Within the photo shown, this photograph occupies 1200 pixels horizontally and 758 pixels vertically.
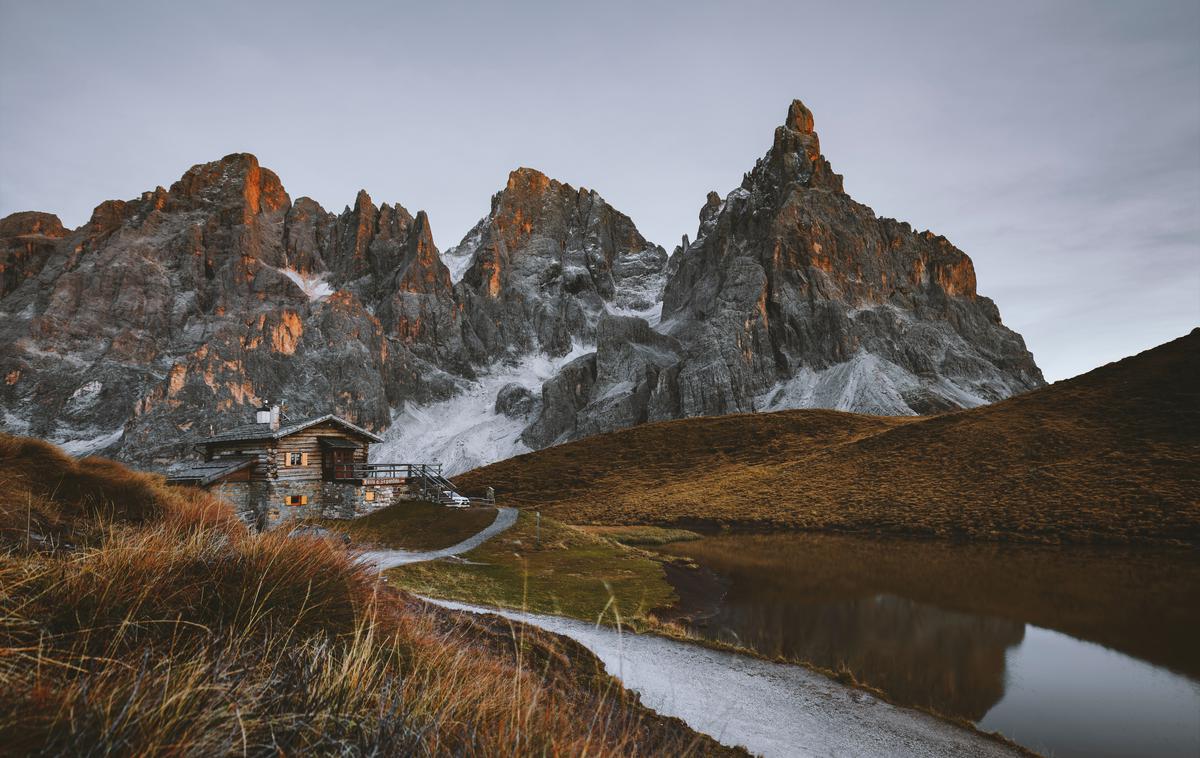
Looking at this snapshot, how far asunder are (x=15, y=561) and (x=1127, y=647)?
954 inches

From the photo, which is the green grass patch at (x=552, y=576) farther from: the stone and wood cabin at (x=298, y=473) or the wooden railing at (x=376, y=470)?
the stone and wood cabin at (x=298, y=473)

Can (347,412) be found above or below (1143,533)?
above

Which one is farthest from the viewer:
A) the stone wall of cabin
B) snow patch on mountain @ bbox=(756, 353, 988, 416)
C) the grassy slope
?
snow patch on mountain @ bbox=(756, 353, 988, 416)

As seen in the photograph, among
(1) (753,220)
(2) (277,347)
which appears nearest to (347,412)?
(2) (277,347)

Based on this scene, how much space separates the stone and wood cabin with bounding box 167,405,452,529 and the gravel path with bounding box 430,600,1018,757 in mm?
30339

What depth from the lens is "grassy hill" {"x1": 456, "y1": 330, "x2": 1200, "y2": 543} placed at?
4116 cm

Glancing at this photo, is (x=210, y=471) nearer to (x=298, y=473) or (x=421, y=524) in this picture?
(x=298, y=473)

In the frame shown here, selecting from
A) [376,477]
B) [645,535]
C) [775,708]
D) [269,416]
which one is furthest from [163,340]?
[775,708]

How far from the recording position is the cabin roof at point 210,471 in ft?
124

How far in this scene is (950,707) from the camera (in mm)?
12930

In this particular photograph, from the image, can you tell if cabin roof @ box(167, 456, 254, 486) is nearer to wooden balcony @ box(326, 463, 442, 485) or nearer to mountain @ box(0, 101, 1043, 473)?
wooden balcony @ box(326, 463, 442, 485)

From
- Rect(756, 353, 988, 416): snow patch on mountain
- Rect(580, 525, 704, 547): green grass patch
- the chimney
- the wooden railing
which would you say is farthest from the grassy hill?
Rect(756, 353, 988, 416): snow patch on mountain

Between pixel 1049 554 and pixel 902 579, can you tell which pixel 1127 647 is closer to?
pixel 902 579

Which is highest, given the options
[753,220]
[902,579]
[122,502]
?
[753,220]
